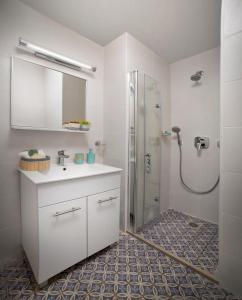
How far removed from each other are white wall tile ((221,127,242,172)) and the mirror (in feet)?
4.50

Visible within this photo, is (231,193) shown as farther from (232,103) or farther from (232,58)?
(232,58)

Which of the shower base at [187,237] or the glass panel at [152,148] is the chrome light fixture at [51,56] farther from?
the shower base at [187,237]

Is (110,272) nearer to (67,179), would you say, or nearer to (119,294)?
(119,294)

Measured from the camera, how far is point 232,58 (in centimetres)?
98

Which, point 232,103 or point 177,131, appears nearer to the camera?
point 232,103

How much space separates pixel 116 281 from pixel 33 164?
109 cm

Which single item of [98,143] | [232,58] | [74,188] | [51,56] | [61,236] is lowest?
[61,236]

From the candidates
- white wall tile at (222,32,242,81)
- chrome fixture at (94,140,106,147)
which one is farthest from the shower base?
white wall tile at (222,32,242,81)

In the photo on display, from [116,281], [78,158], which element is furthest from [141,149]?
[116,281]

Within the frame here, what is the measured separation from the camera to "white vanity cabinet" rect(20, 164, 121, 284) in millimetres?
996

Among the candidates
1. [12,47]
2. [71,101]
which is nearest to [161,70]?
[71,101]

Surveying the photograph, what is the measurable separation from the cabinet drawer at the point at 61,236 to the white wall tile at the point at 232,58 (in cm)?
135

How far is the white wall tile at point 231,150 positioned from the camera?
3.14 feet

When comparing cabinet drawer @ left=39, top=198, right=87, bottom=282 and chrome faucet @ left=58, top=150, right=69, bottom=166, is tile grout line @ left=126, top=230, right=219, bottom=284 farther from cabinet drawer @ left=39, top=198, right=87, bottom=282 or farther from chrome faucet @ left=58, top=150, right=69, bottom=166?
chrome faucet @ left=58, top=150, right=69, bottom=166
